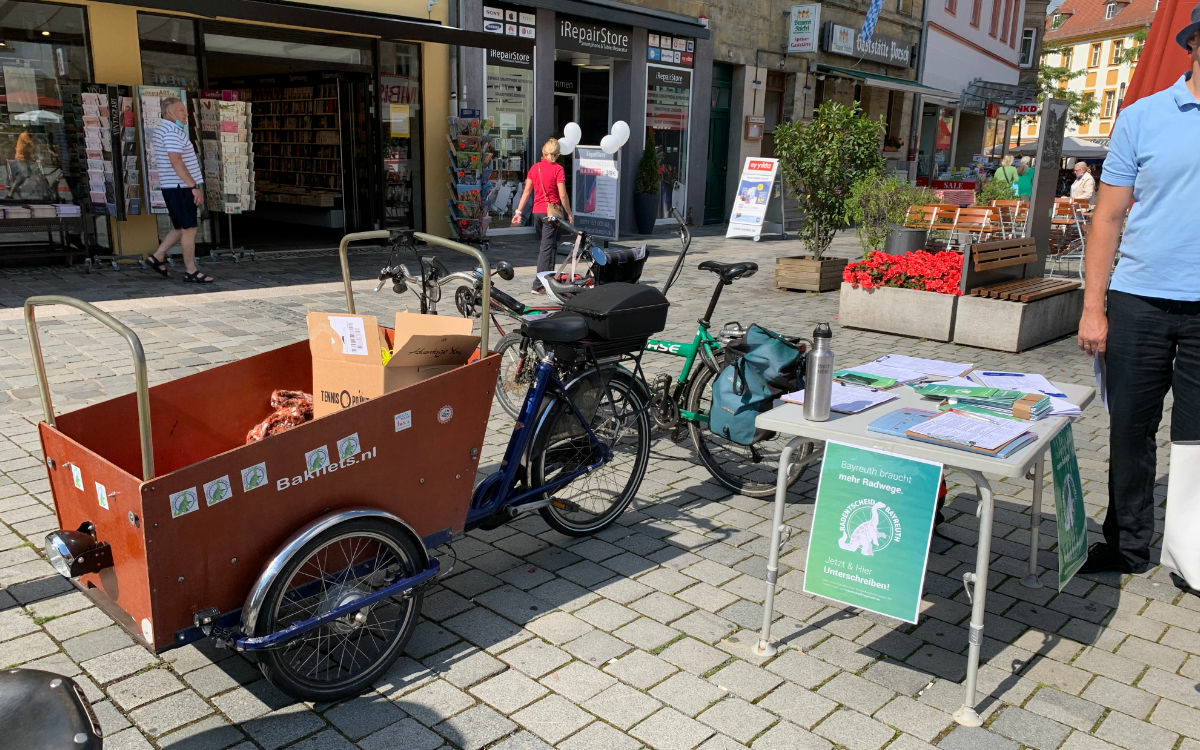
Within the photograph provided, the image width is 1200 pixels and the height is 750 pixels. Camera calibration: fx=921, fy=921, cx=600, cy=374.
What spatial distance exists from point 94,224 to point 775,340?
947 cm

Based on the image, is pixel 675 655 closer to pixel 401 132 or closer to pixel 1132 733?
pixel 1132 733

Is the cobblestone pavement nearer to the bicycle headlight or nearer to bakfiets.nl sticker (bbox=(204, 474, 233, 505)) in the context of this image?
the bicycle headlight

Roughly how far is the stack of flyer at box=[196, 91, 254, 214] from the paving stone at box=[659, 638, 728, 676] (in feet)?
32.0

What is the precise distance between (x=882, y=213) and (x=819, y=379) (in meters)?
8.67

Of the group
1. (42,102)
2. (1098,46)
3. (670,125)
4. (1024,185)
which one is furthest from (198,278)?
(1098,46)

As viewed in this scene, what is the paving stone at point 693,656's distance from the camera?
3.19 meters

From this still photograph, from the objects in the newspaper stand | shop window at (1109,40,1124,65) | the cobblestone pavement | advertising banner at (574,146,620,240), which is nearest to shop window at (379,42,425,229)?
advertising banner at (574,146,620,240)

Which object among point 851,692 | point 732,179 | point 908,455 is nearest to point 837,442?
point 908,455

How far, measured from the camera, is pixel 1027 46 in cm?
4034

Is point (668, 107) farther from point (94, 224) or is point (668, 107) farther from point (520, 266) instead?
point (94, 224)

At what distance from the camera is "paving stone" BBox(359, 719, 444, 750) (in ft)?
8.90

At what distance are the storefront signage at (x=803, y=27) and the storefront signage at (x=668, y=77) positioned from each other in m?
3.60

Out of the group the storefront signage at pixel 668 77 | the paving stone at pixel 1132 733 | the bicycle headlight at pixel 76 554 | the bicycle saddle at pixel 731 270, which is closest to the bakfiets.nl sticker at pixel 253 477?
the bicycle headlight at pixel 76 554

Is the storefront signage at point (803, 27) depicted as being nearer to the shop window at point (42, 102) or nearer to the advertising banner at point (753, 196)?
the advertising banner at point (753, 196)
